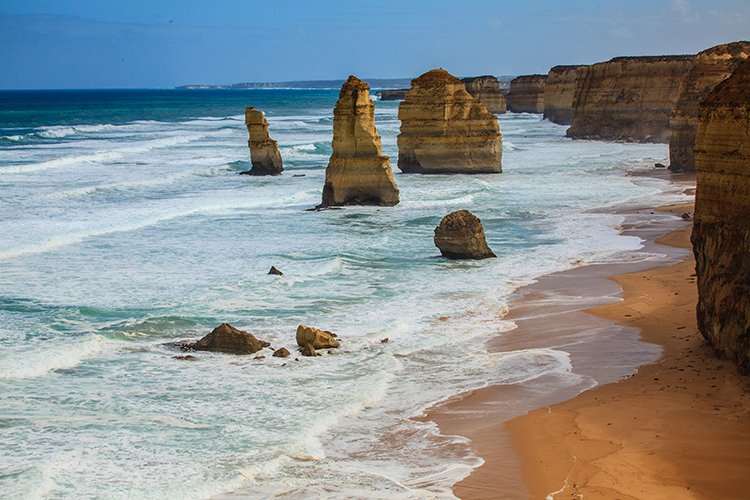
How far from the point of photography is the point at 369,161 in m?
32.5

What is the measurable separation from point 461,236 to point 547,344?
7.50m

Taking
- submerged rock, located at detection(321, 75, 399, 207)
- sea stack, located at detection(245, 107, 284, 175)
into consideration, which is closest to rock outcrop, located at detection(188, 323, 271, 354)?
submerged rock, located at detection(321, 75, 399, 207)

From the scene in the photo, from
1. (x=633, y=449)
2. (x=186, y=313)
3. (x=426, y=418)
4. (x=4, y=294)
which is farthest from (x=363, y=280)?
(x=633, y=449)

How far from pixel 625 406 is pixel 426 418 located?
2406mm

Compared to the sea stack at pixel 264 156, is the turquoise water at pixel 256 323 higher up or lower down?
lower down

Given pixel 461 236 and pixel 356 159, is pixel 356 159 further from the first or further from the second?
pixel 461 236

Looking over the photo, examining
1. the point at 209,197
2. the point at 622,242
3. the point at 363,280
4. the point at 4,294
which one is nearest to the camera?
the point at 4,294

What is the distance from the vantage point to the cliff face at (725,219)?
42.8 ft

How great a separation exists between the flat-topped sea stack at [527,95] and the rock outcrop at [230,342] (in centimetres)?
10536

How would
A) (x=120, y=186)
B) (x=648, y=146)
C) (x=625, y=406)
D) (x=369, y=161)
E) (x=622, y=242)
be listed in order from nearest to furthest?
(x=625, y=406)
(x=622, y=242)
(x=369, y=161)
(x=120, y=186)
(x=648, y=146)

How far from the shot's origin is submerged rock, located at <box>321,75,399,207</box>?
32.3 m

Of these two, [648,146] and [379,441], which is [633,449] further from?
[648,146]

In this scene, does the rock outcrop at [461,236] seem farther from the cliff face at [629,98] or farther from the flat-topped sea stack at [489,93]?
the flat-topped sea stack at [489,93]

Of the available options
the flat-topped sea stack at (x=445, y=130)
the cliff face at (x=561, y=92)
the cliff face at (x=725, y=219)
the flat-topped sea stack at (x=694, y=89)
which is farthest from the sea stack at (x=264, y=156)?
the cliff face at (x=561, y=92)
